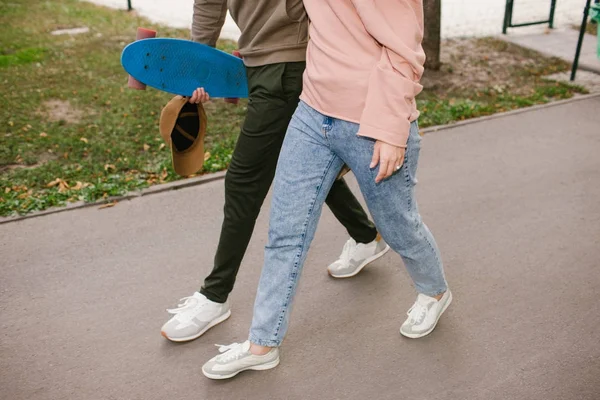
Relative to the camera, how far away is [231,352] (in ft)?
9.07

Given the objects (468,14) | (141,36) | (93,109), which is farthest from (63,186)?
(468,14)

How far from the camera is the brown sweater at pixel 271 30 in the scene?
102 inches

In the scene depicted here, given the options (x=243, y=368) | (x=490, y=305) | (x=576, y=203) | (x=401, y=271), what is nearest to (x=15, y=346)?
(x=243, y=368)

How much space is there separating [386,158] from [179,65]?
3.89 feet

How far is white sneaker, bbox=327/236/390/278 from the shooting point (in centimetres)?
355

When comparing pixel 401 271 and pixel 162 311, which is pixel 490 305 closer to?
pixel 401 271

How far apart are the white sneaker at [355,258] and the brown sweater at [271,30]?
1.26m

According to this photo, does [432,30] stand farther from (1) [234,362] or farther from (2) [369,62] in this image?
(1) [234,362]

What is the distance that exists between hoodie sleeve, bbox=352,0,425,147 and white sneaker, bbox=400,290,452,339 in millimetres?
1075

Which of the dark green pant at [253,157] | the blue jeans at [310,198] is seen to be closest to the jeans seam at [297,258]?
the blue jeans at [310,198]

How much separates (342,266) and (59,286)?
1.56 m

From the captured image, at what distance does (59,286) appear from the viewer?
347cm

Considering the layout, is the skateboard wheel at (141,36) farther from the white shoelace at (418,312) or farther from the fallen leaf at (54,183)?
the fallen leaf at (54,183)

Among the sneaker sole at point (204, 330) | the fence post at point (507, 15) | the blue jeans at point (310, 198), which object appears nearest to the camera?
the blue jeans at point (310, 198)
